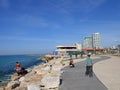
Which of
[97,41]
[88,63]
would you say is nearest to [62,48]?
[88,63]

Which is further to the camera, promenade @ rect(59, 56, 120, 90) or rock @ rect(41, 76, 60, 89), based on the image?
rock @ rect(41, 76, 60, 89)

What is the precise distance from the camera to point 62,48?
86.6 meters

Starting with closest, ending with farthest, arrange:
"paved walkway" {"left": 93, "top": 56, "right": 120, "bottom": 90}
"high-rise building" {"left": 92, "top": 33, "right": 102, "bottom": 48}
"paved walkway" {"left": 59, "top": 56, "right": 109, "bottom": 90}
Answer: "paved walkway" {"left": 59, "top": 56, "right": 109, "bottom": 90}, "paved walkway" {"left": 93, "top": 56, "right": 120, "bottom": 90}, "high-rise building" {"left": 92, "top": 33, "right": 102, "bottom": 48}

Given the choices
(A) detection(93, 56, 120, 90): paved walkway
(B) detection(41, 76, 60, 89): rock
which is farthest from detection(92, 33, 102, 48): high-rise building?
(B) detection(41, 76, 60, 89): rock

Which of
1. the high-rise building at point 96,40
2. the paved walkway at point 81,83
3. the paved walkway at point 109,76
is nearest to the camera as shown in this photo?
the paved walkway at point 81,83

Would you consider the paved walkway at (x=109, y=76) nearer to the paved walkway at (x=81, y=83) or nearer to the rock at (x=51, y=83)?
the paved walkway at (x=81, y=83)

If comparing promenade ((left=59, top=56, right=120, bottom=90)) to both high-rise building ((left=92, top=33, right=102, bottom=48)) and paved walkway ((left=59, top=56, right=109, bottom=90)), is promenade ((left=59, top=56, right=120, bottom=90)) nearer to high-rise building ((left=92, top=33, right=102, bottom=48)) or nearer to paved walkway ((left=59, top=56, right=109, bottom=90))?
paved walkway ((left=59, top=56, right=109, bottom=90))

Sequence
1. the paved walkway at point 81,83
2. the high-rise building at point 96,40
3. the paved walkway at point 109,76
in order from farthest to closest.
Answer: the high-rise building at point 96,40
the paved walkway at point 109,76
the paved walkway at point 81,83

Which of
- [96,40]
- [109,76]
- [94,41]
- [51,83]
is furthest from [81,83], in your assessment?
[94,41]

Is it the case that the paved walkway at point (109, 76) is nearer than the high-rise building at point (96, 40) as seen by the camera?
Yes

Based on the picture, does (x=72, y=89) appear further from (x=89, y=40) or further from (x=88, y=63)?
(x=89, y=40)

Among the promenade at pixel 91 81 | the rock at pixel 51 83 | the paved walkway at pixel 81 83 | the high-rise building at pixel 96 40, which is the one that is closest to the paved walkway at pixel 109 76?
the promenade at pixel 91 81

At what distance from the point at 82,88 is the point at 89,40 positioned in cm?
A: 17141

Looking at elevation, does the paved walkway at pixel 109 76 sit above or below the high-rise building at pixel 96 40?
below
